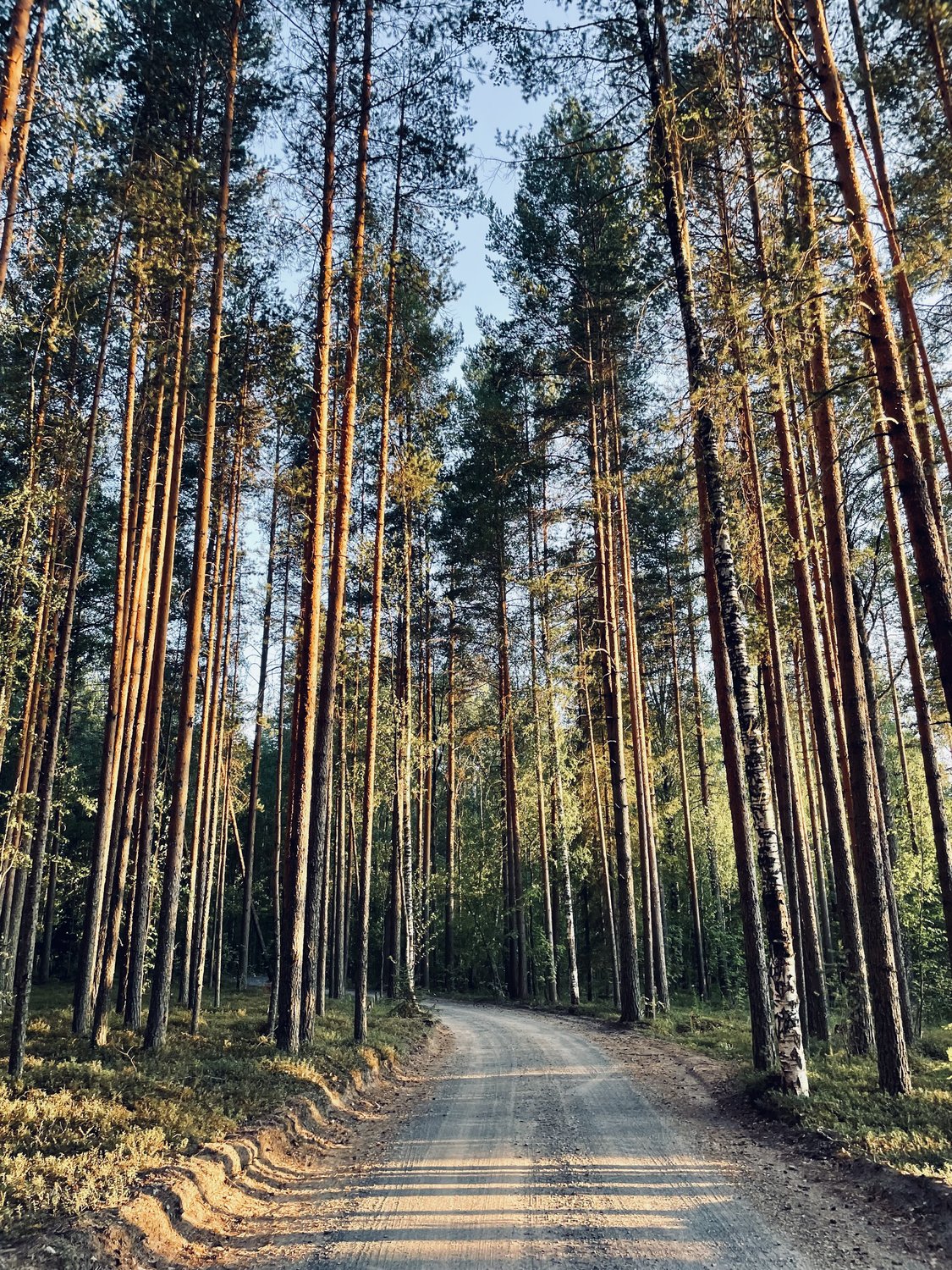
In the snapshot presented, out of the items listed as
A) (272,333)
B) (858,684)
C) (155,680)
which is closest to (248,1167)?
(155,680)

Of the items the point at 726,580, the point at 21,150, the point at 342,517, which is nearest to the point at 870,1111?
the point at 726,580

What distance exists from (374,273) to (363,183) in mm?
1518

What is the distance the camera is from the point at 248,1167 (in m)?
6.38

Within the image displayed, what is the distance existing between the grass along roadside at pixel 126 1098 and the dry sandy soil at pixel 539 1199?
18.7 inches

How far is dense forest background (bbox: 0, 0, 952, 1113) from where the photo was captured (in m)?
8.31

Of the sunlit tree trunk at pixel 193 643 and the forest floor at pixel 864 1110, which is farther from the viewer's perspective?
the sunlit tree trunk at pixel 193 643

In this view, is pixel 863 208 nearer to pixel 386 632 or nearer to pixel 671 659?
pixel 386 632

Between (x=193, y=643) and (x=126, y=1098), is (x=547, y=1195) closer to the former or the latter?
(x=126, y=1098)

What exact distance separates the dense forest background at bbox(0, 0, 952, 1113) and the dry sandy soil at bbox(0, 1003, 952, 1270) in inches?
87.7

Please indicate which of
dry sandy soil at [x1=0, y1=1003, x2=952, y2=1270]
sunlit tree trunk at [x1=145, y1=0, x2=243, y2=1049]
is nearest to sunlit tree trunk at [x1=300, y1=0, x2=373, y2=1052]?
sunlit tree trunk at [x1=145, y1=0, x2=243, y2=1049]

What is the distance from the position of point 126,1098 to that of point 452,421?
68.2 ft

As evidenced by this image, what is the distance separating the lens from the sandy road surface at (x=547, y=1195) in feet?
15.4

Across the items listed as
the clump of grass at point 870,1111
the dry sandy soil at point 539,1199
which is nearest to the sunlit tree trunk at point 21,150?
the dry sandy soil at point 539,1199

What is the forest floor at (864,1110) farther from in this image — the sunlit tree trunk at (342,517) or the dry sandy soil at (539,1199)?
the sunlit tree trunk at (342,517)
